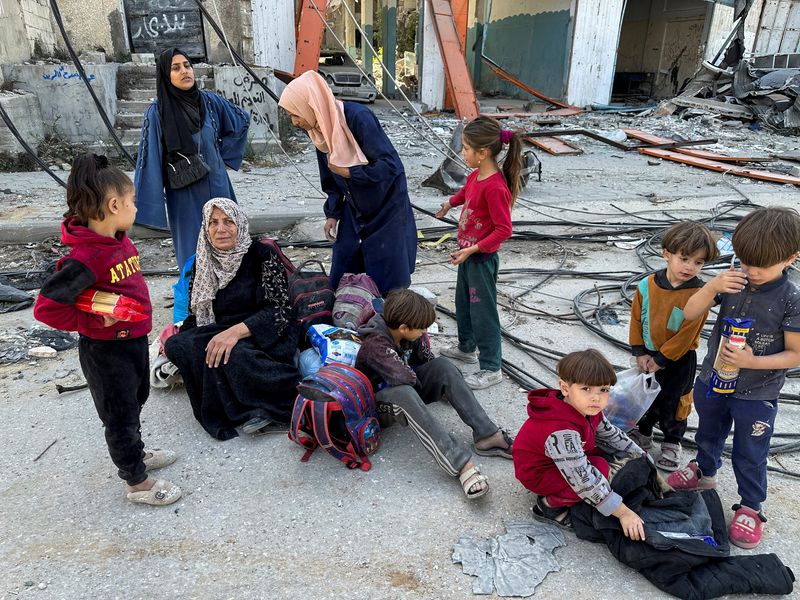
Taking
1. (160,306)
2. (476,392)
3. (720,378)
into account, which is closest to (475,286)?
(476,392)

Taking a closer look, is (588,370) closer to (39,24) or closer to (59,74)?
(59,74)

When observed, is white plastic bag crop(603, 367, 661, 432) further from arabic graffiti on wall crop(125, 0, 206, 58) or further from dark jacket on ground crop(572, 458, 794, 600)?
arabic graffiti on wall crop(125, 0, 206, 58)

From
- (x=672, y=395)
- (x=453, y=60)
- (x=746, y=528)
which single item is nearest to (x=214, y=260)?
(x=672, y=395)

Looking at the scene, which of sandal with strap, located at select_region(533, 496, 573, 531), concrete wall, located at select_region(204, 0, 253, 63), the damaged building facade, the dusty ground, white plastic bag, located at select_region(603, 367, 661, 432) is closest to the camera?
the dusty ground

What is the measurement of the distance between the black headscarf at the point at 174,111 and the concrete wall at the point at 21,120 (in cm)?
553

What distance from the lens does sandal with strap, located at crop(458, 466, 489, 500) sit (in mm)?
2281

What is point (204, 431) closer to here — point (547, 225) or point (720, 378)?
point (720, 378)

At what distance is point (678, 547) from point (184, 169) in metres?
3.30

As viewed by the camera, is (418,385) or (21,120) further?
(21,120)

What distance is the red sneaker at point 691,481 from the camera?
2326 mm

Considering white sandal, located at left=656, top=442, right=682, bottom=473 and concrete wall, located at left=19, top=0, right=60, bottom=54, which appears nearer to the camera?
white sandal, located at left=656, top=442, right=682, bottom=473

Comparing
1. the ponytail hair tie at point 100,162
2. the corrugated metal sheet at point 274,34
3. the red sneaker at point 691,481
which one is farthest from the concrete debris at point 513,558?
the corrugated metal sheet at point 274,34

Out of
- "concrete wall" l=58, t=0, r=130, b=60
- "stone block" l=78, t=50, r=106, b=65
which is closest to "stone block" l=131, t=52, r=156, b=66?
"concrete wall" l=58, t=0, r=130, b=60

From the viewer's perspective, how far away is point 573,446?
79.6 inches
